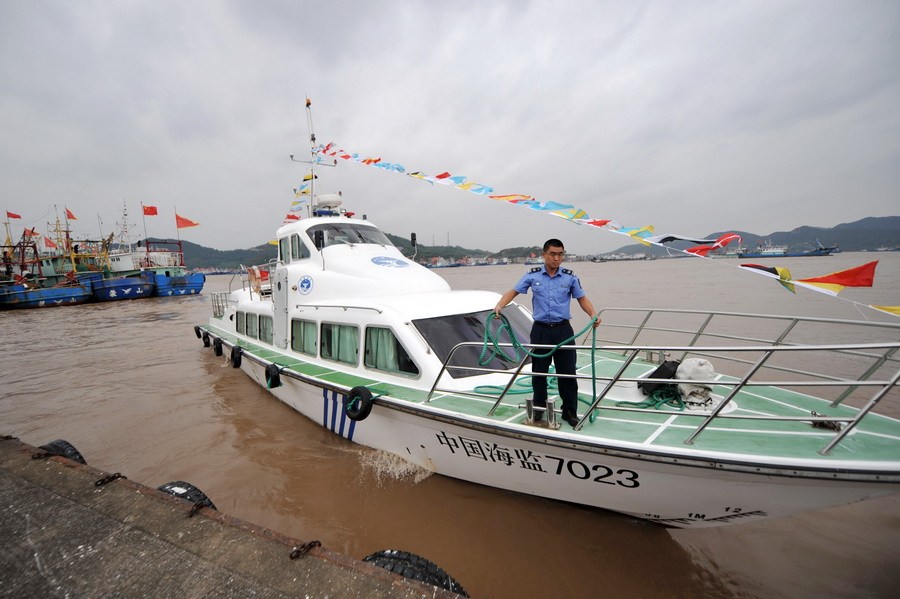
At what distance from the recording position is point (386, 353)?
463 cm

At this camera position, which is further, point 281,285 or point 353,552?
point 281,285

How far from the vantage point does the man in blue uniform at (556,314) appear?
3.17 meters

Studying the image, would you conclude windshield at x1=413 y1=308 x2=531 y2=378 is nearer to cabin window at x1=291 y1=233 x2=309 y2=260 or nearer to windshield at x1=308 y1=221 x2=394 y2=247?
windshield at x1=308 y1=221 x2=394 y2=247

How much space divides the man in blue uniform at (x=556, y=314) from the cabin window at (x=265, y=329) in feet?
18.7

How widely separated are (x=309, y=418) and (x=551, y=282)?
14.6 feet

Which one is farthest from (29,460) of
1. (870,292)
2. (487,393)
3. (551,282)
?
(870,292)

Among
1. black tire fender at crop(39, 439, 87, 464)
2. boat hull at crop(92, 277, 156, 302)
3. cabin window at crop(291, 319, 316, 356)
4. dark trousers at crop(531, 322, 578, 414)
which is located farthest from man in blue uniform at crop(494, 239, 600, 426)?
boat hull at crop(92, 277, 156, 302)

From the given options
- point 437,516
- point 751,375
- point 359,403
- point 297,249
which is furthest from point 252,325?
point 751,375

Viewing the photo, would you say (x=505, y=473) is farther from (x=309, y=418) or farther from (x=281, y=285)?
(x=281, y=285)

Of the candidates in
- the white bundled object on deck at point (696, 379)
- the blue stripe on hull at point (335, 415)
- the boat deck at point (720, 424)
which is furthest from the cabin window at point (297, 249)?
the white bundled object on deck at point (696, 379)

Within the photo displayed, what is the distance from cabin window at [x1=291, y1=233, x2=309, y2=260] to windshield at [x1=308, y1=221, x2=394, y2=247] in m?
0.29

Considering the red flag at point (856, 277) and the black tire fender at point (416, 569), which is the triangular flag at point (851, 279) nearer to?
the red flag at point (856, 277)

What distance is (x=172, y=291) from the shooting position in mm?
34094

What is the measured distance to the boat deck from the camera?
236 centimetres
